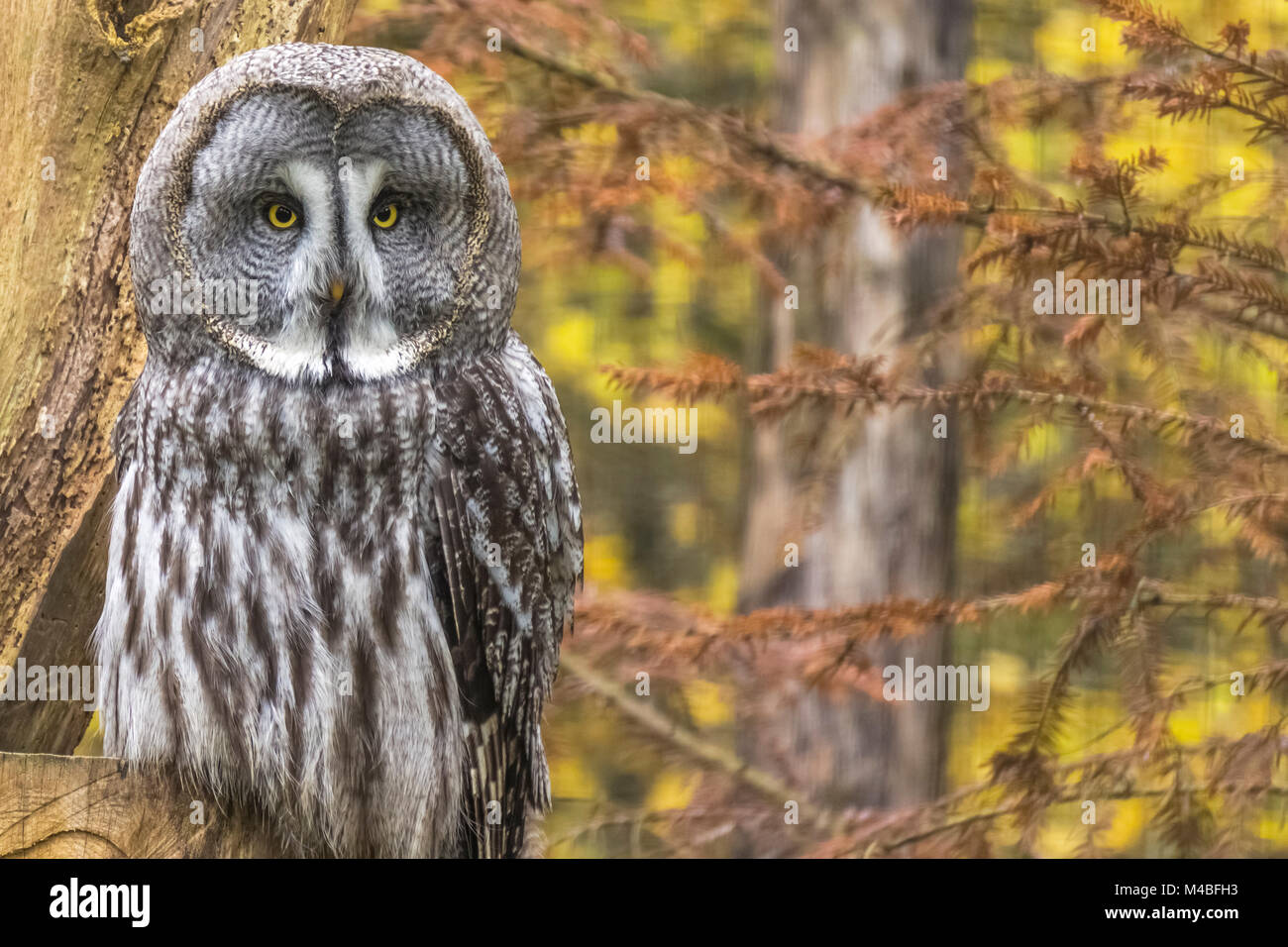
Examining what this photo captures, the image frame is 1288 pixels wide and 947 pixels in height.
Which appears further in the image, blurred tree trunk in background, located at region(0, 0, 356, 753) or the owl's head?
blurred tree trunk in background, located at region(0, 0, 356, 753)

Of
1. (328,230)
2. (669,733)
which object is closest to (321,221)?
(328,230)

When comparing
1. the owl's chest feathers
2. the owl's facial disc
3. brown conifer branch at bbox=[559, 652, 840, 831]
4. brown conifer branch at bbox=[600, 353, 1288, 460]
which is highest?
the owl's facial disc

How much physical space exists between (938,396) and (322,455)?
4.15 ft

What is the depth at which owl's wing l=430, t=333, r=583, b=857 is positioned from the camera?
2084 mm

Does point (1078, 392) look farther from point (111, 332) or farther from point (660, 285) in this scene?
point (660, 285)

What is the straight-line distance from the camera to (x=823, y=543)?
3672mm

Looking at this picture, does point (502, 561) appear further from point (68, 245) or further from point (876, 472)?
point (876, 472)

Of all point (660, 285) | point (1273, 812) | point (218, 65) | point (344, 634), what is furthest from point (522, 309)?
point (1273, 812)

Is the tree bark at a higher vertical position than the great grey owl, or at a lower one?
lower

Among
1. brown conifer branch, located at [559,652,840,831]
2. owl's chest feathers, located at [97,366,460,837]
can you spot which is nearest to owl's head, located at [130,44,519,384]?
owl's chest feathers, located at [97,366,460,837]

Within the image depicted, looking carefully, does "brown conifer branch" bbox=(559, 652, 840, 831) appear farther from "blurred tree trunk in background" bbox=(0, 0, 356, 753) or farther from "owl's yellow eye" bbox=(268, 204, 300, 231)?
"owl's yellow eye" bbox=(268, 204, 300, 231)

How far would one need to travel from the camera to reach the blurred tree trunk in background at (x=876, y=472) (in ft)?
11.8

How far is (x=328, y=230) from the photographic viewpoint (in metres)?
1.97

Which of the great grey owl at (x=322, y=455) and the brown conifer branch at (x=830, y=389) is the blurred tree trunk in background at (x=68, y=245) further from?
the brown conifer branch at (x=830, y=389)
